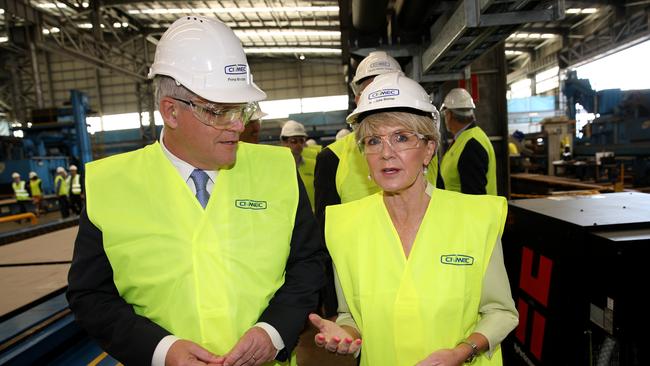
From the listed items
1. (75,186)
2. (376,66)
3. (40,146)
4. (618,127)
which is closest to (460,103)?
(376,66)

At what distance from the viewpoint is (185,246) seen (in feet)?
4.82

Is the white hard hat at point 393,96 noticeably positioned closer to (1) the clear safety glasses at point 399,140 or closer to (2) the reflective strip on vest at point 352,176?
(1) the clear safety glasses at point 399,140

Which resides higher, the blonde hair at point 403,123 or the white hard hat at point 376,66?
the white hard hat at point 376,66

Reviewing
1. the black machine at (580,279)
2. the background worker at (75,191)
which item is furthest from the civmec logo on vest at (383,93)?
the background worker at (75,191)

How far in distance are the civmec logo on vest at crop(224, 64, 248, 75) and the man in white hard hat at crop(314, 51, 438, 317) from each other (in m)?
1.33

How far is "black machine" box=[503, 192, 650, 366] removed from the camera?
73.9 inches

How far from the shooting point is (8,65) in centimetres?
2133

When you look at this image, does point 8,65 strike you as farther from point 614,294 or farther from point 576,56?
point 576,56

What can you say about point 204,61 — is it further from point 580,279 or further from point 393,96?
point 580,279

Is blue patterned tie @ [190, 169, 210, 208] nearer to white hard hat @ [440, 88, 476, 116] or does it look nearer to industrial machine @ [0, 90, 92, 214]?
white hard hat @ [440, 88, 476, 116]

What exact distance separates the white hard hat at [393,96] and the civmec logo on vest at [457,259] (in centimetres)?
59

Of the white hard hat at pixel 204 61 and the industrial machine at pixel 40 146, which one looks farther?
the industrial machine at pixel 40 146

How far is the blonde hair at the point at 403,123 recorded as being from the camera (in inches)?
66.9

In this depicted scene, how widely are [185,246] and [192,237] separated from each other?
1.5 inches
